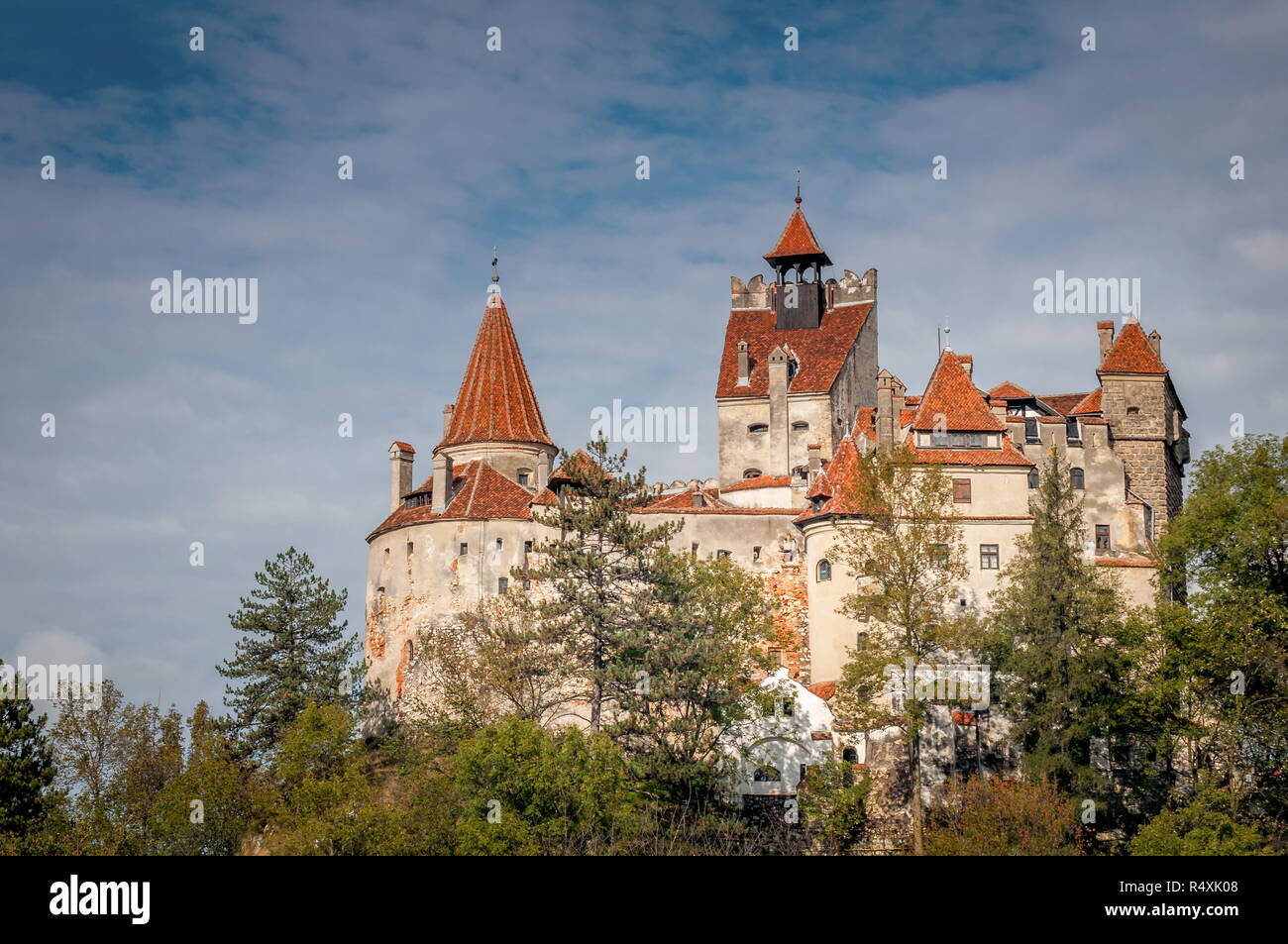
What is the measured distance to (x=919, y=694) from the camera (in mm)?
56062

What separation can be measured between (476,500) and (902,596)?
2413cm

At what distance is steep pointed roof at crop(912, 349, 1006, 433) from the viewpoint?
216ft

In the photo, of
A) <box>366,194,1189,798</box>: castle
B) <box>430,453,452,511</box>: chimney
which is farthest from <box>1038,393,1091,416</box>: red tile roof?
<box>430,453,452,511</box>: chimney

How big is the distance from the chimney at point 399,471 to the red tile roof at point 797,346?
50.0 ft

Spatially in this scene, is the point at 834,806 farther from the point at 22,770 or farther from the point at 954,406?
the point at 22,770

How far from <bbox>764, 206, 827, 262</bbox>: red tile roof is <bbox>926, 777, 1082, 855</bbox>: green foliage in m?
36.9

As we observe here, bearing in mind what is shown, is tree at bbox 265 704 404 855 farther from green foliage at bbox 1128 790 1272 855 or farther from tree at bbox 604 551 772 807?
Answer: green foliage at bbox 1128 790 1272 855

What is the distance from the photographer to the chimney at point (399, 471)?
78.1 meters

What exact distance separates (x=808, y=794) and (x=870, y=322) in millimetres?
32212

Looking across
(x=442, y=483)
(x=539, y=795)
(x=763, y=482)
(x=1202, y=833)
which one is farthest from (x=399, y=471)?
(x=1202, y=833)

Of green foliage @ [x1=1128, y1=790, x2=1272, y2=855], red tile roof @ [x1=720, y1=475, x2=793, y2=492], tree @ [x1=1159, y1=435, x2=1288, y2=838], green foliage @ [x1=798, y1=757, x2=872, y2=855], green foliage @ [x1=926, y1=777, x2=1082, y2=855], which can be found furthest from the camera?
red tile roof @ [x1=720, y1=475, x2=793, y2=492]

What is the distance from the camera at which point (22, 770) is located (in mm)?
57688
